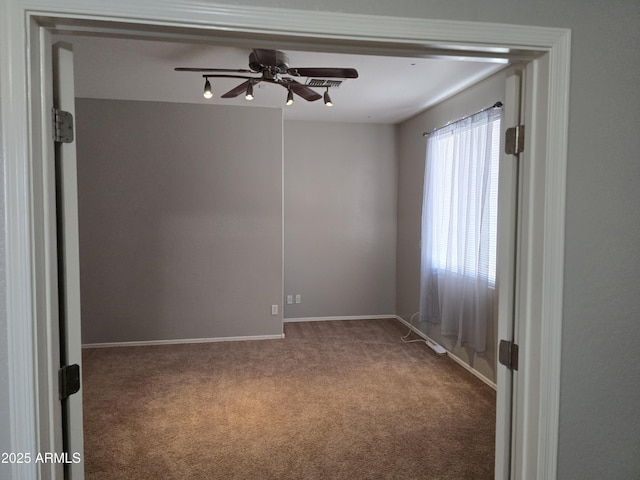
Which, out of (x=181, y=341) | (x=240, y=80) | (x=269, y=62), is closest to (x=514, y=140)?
(x=269, y=62)

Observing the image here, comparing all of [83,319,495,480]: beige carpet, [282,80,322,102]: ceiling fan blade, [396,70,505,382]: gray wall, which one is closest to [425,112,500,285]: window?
[396,70,505,382]: gray wall

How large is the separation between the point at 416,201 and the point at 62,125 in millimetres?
4553

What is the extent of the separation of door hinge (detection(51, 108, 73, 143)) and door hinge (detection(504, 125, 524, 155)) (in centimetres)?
125

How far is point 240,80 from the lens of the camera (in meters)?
3.84

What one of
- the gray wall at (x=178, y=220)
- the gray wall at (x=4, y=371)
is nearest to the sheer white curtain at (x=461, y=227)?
the gray wall at (x=178, y=220)

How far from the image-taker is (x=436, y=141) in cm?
454

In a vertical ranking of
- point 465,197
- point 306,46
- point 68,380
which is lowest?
point 68,380

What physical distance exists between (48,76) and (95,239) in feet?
13.1

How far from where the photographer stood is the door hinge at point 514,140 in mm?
1314

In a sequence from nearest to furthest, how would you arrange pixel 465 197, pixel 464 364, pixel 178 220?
pixel 465 197, pixel 464 364, pixel 178 220

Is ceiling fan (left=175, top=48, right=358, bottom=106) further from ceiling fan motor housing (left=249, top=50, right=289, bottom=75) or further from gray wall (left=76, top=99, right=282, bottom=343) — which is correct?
gray wall (left=76, top=99, right=282, bottom=343)

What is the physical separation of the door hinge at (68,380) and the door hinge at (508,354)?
126 cm

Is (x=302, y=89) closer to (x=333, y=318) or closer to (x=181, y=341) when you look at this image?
(x=181, y=341)

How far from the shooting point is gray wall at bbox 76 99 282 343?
4.62 metres
